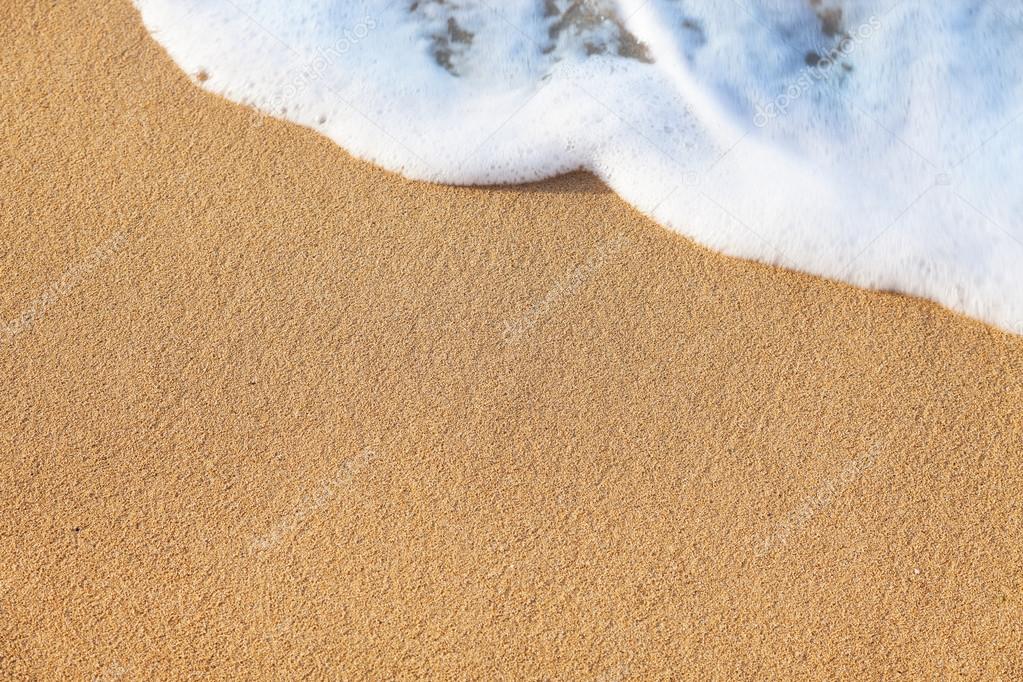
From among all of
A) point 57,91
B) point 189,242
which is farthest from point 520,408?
point 57,91

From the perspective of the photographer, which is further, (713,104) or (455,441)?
(713,104)

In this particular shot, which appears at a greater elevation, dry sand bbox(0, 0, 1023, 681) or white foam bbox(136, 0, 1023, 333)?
white foam bbox(136, 0, 1023, 333)

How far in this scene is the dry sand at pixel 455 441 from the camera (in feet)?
6.35

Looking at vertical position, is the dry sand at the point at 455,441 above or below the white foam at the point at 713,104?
below

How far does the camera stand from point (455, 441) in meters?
2.09

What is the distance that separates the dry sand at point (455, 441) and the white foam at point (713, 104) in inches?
4.2

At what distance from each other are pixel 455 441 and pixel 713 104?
121 centimetres

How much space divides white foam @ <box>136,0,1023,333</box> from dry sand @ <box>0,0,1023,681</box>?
107 millimetres

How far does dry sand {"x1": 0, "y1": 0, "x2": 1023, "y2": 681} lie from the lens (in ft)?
6.35

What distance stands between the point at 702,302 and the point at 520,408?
0.52 metres

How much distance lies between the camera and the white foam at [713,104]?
91.7 inches

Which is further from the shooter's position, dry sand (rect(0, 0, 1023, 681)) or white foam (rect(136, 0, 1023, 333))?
white foam (rect(136, 0, 1023, 333))

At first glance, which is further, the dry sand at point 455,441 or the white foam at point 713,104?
the white foam at point 713,104

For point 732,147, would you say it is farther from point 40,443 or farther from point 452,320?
point 40,443
